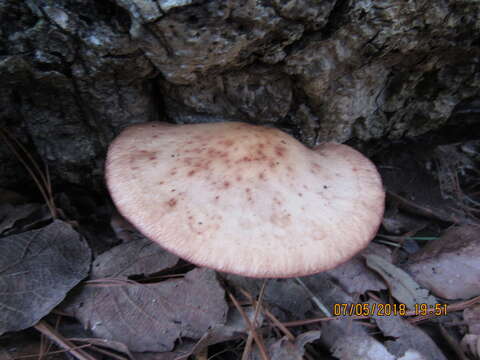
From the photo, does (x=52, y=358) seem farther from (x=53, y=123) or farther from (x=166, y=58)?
(x=166, y=58)

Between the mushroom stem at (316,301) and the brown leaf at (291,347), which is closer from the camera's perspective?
the brown leaf at (291,347)

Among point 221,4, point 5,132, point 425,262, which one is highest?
point 221,4

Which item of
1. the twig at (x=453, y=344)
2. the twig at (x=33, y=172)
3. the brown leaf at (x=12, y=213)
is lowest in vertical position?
the twig at (x=453, y=344)

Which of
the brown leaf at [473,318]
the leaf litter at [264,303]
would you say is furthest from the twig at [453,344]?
the brown leaf at [473,318]

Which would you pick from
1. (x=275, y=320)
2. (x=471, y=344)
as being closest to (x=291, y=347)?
(x=275, y=320)

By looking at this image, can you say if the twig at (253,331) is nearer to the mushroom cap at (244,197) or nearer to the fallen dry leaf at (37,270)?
the mushroom cap at (244,197)

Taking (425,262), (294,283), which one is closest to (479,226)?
→ (425,262)
